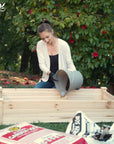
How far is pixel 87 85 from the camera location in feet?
20.2

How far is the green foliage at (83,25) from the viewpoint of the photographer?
17.5 ft

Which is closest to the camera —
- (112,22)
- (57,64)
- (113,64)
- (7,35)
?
(57,64)

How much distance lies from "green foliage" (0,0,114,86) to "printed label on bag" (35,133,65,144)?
3520mm

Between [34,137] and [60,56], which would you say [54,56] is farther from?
[34,137]

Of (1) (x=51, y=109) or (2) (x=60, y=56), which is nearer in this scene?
(1) (x=51, y=109)

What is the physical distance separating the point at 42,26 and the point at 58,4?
2075 mm

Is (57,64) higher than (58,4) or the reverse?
the reverse

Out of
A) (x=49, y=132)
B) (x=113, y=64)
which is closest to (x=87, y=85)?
(x=113, y=64)

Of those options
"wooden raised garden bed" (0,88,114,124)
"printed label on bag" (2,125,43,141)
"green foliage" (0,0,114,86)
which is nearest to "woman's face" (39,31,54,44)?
"wooden raised garden bed" (0,88,114,124)

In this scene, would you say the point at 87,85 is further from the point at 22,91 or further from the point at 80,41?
the point at 22,91

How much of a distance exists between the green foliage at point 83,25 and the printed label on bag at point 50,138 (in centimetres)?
352

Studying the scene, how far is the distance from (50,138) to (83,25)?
12.2 feet

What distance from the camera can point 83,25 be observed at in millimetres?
5332

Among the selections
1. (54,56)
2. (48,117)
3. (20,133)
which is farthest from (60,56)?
(20,133)
